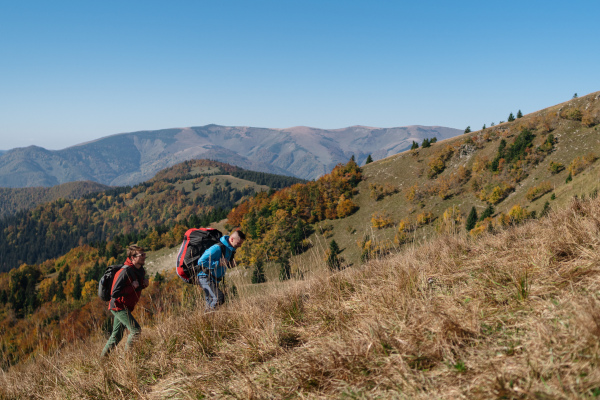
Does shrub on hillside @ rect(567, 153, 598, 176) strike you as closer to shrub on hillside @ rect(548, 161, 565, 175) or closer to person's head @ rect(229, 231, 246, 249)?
shrub on hillside @ rect(548, 161, 565, 175)

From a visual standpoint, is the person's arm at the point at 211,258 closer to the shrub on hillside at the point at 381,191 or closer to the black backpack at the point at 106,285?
the black backpack at the point at 106,285

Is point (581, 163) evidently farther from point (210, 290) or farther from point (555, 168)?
point (210, 290)

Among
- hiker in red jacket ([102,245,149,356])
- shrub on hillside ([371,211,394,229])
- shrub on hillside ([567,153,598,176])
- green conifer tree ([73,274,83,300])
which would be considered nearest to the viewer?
hiker in red jacket ([102,245,149,356])

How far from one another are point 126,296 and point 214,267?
150 centimetres

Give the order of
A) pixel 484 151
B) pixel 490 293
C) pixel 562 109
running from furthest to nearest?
pixel 484 151
pixel 562 109
pixel 490 293

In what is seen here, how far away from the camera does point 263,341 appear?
3.19m

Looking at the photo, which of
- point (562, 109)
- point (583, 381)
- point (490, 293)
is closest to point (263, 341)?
point (490, 293)

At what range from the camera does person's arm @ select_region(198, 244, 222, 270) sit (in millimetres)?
5380

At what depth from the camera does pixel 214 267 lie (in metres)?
5.42

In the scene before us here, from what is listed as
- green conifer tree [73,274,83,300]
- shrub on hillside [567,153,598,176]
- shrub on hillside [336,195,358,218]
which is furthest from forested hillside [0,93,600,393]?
green conifer tree [73,274,83,300]

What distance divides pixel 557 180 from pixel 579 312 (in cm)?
6393

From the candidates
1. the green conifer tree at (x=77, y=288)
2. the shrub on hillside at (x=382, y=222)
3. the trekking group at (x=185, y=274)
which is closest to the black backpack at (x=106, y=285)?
the trekking group at (x=185, y=274)

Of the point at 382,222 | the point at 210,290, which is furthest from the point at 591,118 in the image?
the point at 210,290

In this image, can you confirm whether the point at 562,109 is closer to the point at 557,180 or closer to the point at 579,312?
the point at 557,180
